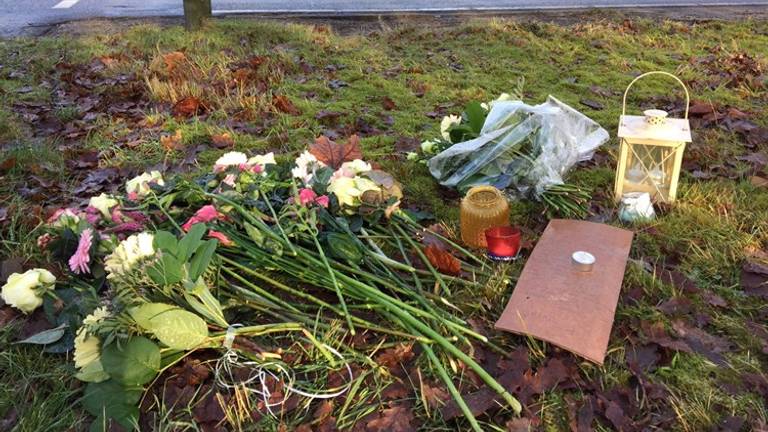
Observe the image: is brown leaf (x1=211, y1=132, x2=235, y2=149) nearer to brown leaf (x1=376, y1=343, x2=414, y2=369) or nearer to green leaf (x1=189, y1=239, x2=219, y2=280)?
green leaf (x1=189, y1=239, x2=219, y2=280)

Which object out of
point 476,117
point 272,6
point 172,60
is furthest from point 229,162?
point 272,6

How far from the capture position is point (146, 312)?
174cm

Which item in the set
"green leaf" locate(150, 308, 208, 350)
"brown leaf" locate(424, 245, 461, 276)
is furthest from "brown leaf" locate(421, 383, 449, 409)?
"green leaf" locate(150, 308, 208, 350)

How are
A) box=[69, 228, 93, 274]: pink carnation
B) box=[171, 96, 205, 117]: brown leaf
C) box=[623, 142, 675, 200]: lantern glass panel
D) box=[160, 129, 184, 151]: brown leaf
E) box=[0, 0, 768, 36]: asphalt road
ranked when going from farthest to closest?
box=[0, 0, 768, 36]: asphalt road
box=[171, 96, 205, 117]: brown leaf
box=[160, 129, 184, 151]: brown leaf
box=[623, 142, 675, 200]: lantern glass panel
box=[69, 228, 93, 274]: pink carnation

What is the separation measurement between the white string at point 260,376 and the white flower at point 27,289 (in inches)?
27.1

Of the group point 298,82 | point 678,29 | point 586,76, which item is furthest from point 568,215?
point 678,29

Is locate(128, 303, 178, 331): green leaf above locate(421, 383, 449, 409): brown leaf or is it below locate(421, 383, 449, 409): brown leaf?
above

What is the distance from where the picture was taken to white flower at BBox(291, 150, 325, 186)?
2471 millimetres

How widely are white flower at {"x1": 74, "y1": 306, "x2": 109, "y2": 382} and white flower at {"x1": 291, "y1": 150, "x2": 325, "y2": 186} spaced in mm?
952

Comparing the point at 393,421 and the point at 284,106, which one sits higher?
the point at 284,106

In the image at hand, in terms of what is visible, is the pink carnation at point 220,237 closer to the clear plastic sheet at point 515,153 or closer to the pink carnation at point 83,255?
the pink carnation at point 83,255

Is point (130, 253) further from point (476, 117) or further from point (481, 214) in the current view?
point (476, 117)

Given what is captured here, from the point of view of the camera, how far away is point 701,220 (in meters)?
2.49

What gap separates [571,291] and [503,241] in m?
0.31
